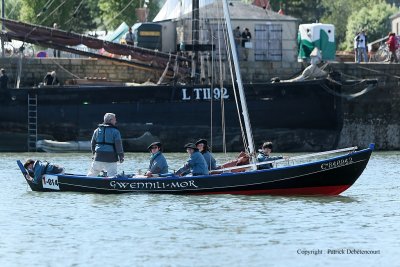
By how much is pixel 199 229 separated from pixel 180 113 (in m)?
23.8

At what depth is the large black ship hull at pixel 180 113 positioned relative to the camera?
5091 cm

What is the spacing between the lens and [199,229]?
27.7 meters

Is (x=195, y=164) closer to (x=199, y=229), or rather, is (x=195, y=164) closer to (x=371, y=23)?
(x=199, y=229)

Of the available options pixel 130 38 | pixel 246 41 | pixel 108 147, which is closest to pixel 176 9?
pixel 130 38

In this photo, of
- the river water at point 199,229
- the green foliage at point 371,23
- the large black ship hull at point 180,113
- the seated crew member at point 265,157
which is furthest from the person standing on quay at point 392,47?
the green foliage at point 371,23

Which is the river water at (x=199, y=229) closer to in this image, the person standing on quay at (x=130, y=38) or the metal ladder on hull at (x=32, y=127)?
the metal ladder on hull at (x=32, y=127)

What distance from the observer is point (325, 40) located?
A: 58.3 meters

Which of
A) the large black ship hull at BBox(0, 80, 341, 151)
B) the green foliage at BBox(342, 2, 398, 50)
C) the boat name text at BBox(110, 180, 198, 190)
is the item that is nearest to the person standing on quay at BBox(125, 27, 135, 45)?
the large black ship hull at BBox(0, 80, 341, 151)

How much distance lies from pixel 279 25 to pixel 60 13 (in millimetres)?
21027

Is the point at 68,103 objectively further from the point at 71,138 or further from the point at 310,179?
the point at 310,179

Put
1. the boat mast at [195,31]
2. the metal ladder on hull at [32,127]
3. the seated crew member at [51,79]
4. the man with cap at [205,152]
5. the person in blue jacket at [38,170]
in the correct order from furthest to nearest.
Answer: the seated crew member at [51,79], the metal ladder on hull at [32,127], the boat mast at [195,31], the person in blue jacket at [38,170], the man with cap at [205,152]

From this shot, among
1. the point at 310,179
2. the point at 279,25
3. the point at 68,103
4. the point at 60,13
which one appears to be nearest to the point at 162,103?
the point at 68,103

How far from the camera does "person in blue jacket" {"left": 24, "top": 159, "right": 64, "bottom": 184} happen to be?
1358 inches

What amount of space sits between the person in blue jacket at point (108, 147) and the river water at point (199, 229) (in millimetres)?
749
